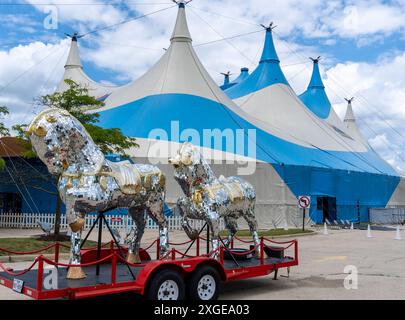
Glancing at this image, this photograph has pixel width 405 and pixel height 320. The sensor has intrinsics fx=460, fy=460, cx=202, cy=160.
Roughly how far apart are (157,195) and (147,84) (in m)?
19.4

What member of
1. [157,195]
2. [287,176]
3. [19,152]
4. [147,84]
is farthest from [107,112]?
[157,195]

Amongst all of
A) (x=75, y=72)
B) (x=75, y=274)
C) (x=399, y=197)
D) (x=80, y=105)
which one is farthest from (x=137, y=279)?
(x=399, y=197)

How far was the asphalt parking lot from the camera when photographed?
834 cm

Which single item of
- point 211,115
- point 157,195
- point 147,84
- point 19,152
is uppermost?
point 147,84

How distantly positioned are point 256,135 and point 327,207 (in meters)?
8.48

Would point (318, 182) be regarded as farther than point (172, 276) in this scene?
Yes

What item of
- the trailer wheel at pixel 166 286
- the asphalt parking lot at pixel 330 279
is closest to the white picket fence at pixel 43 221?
the asphalt parking lot at pixel 330 279

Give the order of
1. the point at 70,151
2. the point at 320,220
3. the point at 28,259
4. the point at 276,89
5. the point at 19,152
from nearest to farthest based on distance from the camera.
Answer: the point at 70,151
the point at 28,259
the point at 19,152
the point at 320,220
the point at 276,89

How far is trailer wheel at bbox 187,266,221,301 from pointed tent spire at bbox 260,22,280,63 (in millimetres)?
28131

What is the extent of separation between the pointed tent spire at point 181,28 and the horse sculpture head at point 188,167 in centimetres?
2026

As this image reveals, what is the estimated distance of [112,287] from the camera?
21.2 ft

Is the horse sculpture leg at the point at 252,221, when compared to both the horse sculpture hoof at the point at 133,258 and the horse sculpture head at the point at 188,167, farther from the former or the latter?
the horse sculpture hoof at the point at 133,258

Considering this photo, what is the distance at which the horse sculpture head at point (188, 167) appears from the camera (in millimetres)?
8656
